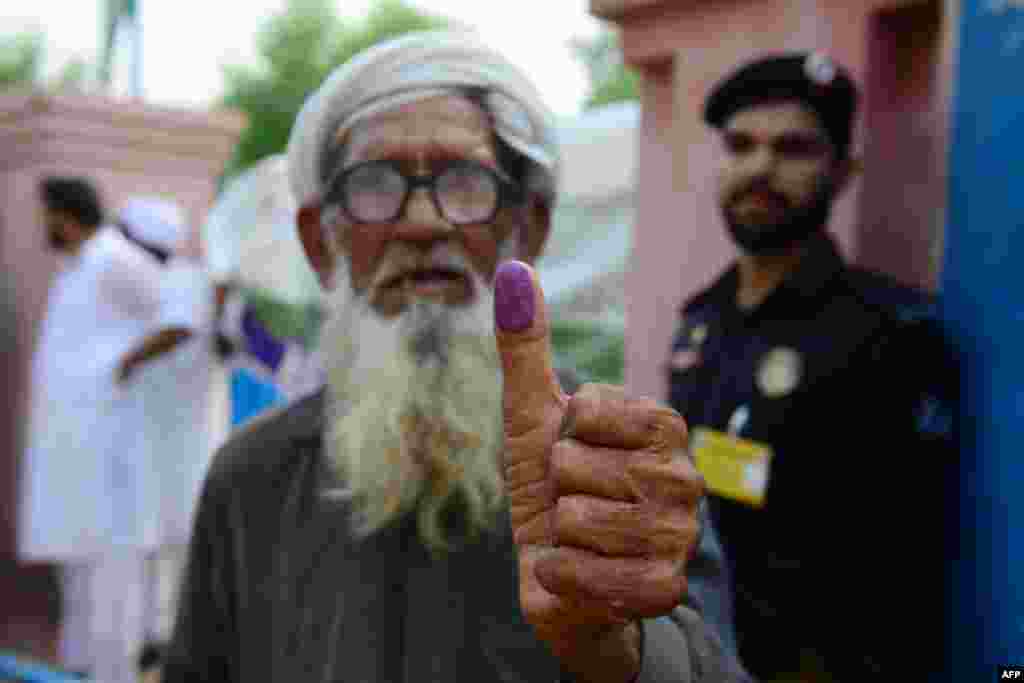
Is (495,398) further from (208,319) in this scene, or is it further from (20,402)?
(20,402)

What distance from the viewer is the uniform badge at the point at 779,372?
2.45 metres

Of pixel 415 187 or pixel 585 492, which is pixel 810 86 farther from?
pixel 585 492

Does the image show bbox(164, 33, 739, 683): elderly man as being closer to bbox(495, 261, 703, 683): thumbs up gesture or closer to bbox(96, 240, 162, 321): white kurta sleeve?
bbox(495, 261, 703, 683): thumbs up gesture

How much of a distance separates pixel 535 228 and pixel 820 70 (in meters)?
1.04

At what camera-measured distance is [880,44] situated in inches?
124

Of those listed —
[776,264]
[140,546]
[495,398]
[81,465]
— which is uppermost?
[776,264]

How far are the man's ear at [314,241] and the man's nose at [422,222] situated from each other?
223 millimetres

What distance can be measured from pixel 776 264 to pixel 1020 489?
77 cm

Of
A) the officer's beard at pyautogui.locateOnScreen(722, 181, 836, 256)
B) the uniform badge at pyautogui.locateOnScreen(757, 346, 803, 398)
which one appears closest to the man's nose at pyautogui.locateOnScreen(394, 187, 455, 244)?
the uniform badge at pyautogui.locateOnScreen(757, 346, 803, 398)

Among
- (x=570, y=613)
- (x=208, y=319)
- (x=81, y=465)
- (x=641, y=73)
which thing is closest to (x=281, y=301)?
(x=208, y=319)

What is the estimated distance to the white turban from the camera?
189cm

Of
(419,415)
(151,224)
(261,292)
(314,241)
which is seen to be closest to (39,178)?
(151,224)

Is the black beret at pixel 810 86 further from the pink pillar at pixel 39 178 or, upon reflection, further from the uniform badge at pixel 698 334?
the pink pillar at pixel 39 178

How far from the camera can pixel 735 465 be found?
2453 mm
